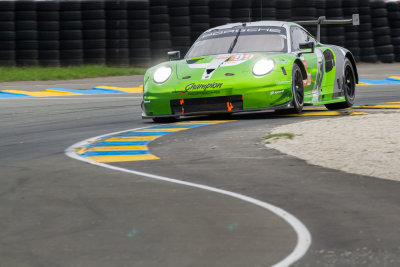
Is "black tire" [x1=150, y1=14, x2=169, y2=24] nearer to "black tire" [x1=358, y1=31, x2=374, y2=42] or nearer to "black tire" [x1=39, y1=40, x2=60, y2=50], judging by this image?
"black tire" [x1=39, y1=40, x2=60, y2=50]

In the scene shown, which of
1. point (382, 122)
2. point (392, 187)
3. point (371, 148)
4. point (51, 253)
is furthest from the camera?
point (382, 122)

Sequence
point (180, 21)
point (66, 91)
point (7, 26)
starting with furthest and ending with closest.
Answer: point (180, 21) → point (7, 26) → point (66, 91)

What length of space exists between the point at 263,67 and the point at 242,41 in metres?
1.01

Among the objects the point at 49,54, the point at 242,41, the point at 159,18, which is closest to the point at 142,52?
the point at 159,18

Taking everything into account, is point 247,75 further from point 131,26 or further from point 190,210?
point 131,26

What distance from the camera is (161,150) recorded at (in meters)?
8.16

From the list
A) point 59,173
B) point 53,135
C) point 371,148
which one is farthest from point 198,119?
point 59,173

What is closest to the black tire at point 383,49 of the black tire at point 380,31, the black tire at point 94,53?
the black tire at point 380,31

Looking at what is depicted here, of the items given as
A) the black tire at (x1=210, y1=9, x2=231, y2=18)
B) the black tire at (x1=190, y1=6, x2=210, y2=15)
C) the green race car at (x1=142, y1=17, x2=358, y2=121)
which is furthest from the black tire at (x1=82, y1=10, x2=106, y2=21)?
the green race car at (x1=142, y1=17, x2=358, y2=121)

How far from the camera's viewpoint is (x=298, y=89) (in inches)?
423

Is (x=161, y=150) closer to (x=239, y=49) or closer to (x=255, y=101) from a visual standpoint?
(x=255, y=101)

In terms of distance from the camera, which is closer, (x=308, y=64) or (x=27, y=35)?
(x=308, y=64)

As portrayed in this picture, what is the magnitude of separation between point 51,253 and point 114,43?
18021 mm

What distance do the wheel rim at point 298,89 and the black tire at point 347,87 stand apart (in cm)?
148
